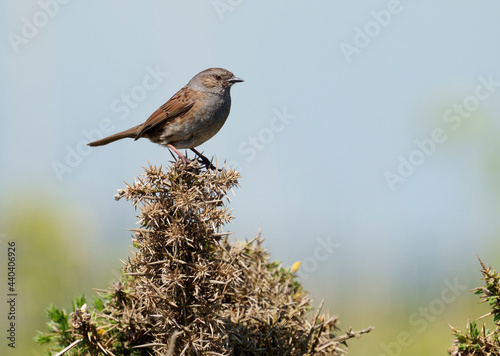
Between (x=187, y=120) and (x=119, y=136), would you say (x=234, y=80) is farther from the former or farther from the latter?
(x=119, y=136)

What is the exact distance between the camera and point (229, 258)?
130 inches

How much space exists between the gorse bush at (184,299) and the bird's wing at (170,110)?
86.4 inches

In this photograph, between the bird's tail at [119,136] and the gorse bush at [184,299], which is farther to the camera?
the bird's tail at [119,136]

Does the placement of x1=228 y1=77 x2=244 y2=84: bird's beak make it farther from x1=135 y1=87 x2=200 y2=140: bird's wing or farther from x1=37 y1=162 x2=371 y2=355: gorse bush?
x1=37 y1=162 x2=371 y2=355: gorse bush

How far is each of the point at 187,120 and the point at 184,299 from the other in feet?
8.60

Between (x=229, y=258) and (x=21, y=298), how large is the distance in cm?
337

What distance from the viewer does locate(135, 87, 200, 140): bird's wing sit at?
5352 mm

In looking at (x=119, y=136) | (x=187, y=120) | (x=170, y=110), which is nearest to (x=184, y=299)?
(x=187, y=120)

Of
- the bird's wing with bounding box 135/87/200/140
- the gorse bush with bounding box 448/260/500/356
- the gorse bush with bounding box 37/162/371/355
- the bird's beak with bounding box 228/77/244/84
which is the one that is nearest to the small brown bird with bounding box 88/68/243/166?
the bird's wing with bounding box 135/87/200/140

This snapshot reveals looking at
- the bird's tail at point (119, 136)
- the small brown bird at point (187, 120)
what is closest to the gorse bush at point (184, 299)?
the small brown bird at point (187, 120)

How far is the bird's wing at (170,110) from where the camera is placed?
211 inches

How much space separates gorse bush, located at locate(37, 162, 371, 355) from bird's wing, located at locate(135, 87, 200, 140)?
2194 millimetres

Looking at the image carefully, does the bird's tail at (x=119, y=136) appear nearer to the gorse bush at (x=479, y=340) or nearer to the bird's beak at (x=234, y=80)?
the bird's beak at (x=234, y=80)

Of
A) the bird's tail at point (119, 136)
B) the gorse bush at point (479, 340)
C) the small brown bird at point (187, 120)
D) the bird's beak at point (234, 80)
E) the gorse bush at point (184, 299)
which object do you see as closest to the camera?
the gorse bush at point (479, 340)
